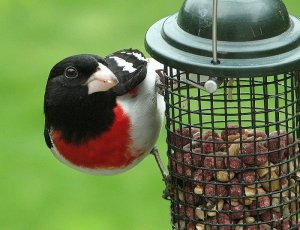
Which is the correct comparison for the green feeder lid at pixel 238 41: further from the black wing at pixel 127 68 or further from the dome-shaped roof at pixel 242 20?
the black wing at pixel 127 68

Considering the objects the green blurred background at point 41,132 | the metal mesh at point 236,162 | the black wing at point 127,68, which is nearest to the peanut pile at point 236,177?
the metal mesh at point 236,162

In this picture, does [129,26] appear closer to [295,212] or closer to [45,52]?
[45,52]

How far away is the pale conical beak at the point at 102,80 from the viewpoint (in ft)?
13.9

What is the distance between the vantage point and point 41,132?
7.47 metres

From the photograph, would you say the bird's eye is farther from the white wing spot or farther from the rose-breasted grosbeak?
the white wing spot

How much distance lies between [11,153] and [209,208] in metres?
3.48

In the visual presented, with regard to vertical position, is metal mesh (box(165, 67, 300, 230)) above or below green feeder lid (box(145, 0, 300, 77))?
below

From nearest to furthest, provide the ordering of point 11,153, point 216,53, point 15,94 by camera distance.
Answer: point 216,53 → point 11,153 → point 15,94

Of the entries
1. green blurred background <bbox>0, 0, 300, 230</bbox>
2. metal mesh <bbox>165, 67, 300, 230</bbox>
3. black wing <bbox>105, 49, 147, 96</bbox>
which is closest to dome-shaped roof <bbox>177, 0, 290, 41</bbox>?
metal mesh <bbox>165, 67, 300, 230</bbox>

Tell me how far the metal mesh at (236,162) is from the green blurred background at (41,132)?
99.6 inches

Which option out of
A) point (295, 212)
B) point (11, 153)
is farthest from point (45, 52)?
point (295, 212)

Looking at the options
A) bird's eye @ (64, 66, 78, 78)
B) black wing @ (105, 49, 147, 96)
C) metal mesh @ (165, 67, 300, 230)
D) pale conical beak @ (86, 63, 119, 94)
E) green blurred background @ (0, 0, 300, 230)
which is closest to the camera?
metal mesh @ (165, 67, 300, 230)

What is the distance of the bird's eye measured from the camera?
14.3 feet

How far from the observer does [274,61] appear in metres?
3.66
